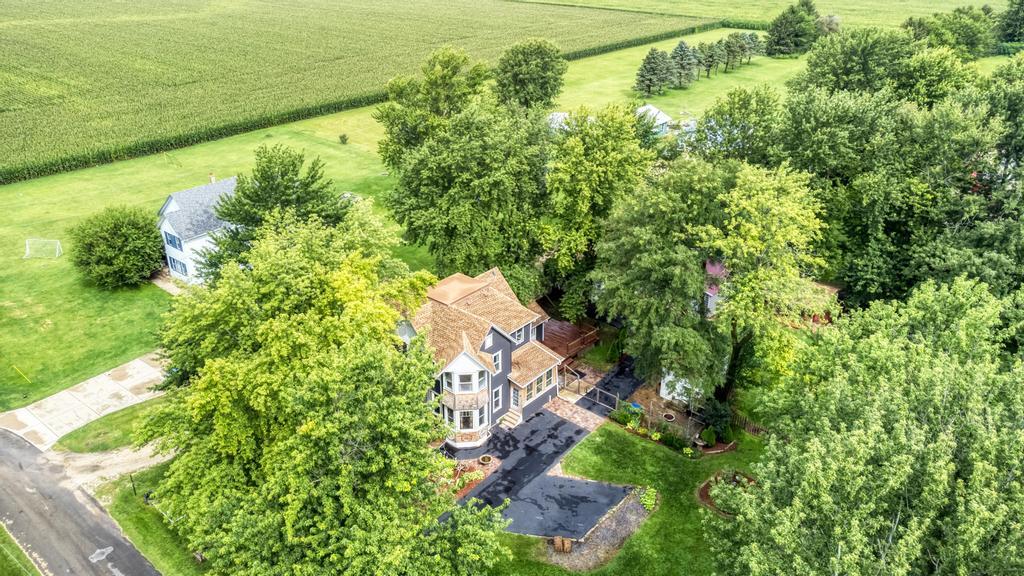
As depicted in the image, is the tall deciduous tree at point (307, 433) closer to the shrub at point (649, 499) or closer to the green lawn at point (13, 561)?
→ the green lawn at point (13, 561)

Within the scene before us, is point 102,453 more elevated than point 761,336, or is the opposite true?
point 761,336

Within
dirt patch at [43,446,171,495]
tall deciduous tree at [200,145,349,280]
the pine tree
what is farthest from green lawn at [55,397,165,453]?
the pine tree

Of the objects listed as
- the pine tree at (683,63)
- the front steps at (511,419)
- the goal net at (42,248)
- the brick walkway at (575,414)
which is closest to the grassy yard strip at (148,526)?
the front steps at (511,419)

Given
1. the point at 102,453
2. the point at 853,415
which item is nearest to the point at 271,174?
the point at 102,453

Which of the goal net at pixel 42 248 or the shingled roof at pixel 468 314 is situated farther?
the goal net at pixel 42 248

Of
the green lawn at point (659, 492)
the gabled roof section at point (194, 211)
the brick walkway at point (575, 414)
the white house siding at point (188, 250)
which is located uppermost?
the gabled roof section at point (194, 211)

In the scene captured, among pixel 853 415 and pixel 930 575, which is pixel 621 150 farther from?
pixel 930 575

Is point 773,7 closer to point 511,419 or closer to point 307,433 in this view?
point 511,419
